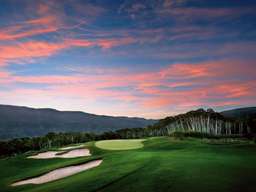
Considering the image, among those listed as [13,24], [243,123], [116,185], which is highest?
[13,24]

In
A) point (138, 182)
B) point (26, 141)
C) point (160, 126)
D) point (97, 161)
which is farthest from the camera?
point (160, 126)

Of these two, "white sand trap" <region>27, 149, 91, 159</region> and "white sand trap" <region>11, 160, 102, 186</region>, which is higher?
"white sand trap" <region>27, 149, 91, 159</region>

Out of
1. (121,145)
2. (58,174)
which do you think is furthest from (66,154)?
(58,174)

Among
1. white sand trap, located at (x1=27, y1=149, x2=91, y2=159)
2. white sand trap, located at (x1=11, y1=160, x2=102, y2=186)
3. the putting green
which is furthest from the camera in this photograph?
the putting green

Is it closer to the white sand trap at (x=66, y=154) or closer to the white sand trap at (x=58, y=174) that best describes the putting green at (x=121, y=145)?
the white sand trap at (x=66, y=154)

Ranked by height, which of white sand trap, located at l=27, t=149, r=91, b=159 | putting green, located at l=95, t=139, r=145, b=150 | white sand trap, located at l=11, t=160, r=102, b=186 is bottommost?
white sand trap, located at l=11, t=160, r=102, b=186

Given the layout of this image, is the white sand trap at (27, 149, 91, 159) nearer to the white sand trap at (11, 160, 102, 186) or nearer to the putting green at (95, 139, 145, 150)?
the putting green at (95, 139, 145, 150)

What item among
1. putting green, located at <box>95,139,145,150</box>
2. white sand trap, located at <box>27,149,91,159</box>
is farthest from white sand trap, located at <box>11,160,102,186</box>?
putting green, located at <box>95,139,145,150</box>

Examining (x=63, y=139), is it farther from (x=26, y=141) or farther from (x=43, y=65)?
(x=43, y=65)

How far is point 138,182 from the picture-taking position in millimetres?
16688

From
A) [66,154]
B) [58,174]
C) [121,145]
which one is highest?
[121,145]

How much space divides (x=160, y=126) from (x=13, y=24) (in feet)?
423

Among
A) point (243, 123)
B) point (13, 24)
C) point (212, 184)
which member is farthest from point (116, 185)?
point (243, 123)

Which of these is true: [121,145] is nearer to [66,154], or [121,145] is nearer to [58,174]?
[66,154]
